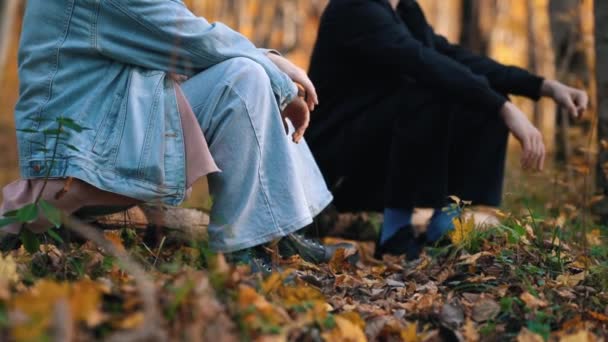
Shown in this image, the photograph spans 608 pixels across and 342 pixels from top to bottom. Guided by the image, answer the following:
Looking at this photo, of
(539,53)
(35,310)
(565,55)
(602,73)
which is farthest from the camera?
(539,53)

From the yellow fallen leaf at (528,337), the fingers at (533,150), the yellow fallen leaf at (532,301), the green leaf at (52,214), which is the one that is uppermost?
the fingers at (533,150)

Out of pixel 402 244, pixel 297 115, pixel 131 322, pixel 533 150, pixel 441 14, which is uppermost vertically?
pixel 441 14

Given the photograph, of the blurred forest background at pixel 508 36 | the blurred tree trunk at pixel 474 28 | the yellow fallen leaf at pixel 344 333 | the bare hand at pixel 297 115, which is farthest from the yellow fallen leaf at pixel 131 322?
the blurred tree trunk at pixel 474 28

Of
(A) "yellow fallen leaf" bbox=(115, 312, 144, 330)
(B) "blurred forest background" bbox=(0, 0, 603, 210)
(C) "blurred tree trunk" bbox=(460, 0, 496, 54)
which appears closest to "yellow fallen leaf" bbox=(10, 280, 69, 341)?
(A) "yellow fallen leaf" bbox=(115, 312, 144, 330)

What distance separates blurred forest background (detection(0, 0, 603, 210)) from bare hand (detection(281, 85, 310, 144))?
3.19ft

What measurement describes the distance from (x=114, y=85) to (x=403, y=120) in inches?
53.5

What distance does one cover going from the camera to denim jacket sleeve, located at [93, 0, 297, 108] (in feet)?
6.94

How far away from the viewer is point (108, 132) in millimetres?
2102

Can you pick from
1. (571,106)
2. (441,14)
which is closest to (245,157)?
(571,106)

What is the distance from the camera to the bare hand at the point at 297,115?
91.4 inches

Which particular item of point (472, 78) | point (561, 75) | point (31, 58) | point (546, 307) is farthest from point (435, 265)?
point (561, 75)

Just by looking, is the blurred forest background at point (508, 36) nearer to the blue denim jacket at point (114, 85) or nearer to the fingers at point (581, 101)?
the fingers at point (581, 101)

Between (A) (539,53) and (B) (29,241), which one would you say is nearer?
(B) (29,241)

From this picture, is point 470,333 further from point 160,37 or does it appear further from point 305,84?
point 160,37
